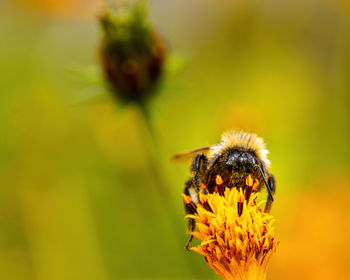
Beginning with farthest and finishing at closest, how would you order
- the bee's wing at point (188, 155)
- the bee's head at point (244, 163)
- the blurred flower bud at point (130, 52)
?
the blurred flower bud at point (130, 52) < the bee's wing at point (188, 155) < the bee's head at point (244, 163)

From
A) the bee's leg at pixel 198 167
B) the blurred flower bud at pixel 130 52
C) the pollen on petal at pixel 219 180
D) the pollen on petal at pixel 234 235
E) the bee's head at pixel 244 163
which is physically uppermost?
the blurred flower bud at pixel 130 52

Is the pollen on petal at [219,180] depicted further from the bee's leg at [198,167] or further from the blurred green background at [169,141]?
→ the blurred green background at [169,141]

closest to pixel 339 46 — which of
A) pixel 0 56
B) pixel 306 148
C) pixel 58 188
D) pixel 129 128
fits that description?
pixel 306 148

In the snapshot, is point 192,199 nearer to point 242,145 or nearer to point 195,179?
point 195,179

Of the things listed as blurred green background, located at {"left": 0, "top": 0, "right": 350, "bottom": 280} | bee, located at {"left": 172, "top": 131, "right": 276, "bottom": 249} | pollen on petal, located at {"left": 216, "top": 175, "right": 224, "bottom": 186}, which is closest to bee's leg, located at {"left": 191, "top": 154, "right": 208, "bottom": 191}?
bee, located at {"left": 172, "top": 131, "right": 276, "bottom": 249}

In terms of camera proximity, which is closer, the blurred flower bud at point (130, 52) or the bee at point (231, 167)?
the bee at point (231, 167)

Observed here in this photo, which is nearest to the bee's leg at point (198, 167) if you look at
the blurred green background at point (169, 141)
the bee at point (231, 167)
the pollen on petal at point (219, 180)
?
the bee at point (231, 167)

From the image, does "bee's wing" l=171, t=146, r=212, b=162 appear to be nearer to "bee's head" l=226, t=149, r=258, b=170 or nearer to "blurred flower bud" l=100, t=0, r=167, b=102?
"bee's head" l=226, t=149, r=258, b=170

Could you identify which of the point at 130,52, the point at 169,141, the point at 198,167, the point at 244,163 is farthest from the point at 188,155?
the point at 169,141
